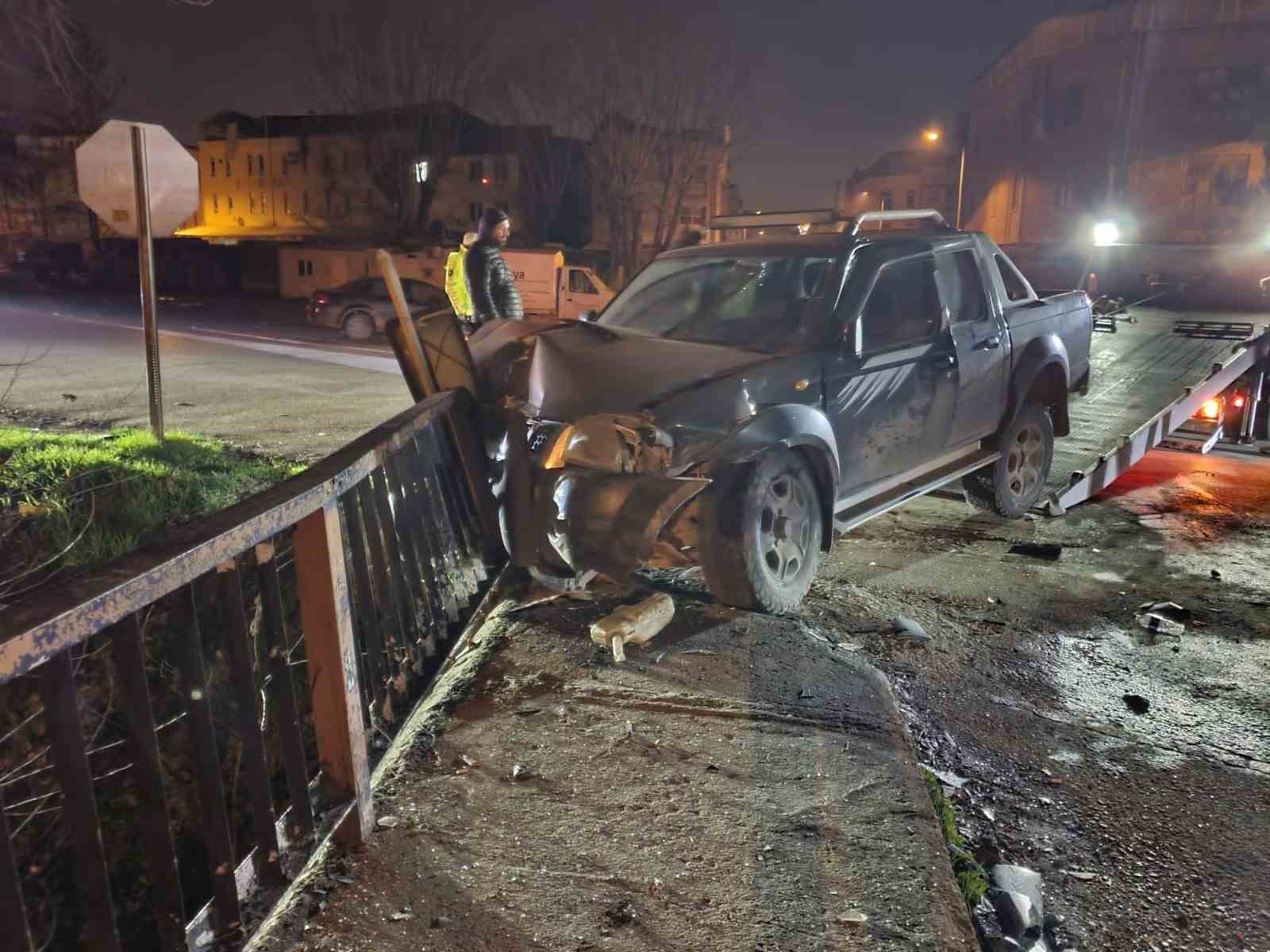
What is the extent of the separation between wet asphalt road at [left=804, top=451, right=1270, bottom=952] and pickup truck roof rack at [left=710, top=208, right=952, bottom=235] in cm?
204

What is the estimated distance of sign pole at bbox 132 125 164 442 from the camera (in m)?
7.03

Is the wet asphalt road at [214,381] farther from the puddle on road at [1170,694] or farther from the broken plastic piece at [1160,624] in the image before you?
the broken plastic piece at [1160,624]

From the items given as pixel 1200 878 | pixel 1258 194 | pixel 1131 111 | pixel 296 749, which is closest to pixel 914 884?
pixel 1200 878

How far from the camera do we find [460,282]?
25.6ft

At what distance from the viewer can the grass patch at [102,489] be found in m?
6.05

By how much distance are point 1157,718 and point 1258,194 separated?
44136 millimetres

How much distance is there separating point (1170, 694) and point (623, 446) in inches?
101

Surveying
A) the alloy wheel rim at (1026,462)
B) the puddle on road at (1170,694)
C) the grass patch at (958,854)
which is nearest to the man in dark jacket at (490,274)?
the alloy wheel rim at (1026,462)

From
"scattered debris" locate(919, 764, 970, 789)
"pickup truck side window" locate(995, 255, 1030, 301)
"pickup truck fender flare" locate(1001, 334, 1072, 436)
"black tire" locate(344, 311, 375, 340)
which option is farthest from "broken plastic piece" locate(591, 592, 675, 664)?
"black tire" locate(344, 311, 375, 340)

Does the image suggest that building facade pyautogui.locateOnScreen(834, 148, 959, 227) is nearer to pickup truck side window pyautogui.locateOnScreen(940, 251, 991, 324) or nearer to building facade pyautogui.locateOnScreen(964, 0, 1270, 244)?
building facade pyautogui.locateOnScreen(964, 0, 1270, 244)

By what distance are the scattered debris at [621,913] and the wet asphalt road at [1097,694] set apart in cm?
118

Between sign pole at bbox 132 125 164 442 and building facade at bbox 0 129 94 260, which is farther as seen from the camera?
building facade at bbox 0 129 94 260

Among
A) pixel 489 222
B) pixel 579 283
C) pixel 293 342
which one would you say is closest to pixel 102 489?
pixel 489 222

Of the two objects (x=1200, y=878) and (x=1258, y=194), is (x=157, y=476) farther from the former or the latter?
(x=1258, y=194)
